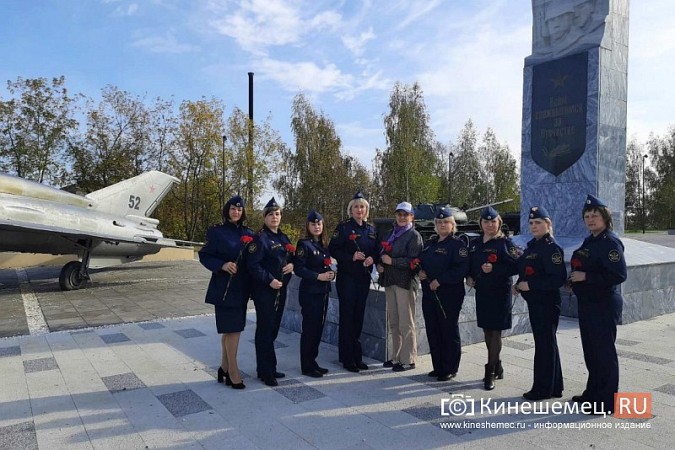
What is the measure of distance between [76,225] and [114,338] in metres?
6.69

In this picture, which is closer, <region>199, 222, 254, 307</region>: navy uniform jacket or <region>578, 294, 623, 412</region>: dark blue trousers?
<region>578, 294, 623, 412</region>: dark blue trousers

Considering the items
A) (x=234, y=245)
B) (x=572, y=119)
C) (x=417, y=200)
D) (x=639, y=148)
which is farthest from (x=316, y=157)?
(x=639, y=148)

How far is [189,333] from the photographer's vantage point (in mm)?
6551

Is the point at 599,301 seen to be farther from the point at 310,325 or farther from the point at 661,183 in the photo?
the point at 661,183

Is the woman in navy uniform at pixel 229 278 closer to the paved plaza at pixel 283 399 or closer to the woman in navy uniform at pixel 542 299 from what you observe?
the paved plaza at pixel 283 399

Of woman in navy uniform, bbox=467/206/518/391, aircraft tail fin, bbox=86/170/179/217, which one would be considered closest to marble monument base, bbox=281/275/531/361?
woman in navy uniform, bbox=467/206/518/391

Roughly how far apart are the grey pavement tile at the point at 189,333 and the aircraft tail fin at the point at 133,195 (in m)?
8.26

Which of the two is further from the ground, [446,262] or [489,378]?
[446,262]

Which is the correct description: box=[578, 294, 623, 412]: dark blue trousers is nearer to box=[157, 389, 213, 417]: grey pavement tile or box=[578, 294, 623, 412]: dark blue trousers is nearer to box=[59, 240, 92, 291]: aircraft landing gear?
box=[157, 389, 213, 417]: grey pavement tile

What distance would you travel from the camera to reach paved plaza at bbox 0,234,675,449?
321cm

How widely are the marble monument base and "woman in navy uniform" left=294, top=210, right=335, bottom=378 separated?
0.77 meters

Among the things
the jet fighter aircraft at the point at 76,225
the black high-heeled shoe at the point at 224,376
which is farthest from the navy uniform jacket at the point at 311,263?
the jet fighter aircraft at the point at 76,225

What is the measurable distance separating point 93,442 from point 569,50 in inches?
348

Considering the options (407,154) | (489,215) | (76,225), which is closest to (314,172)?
(407,154)
